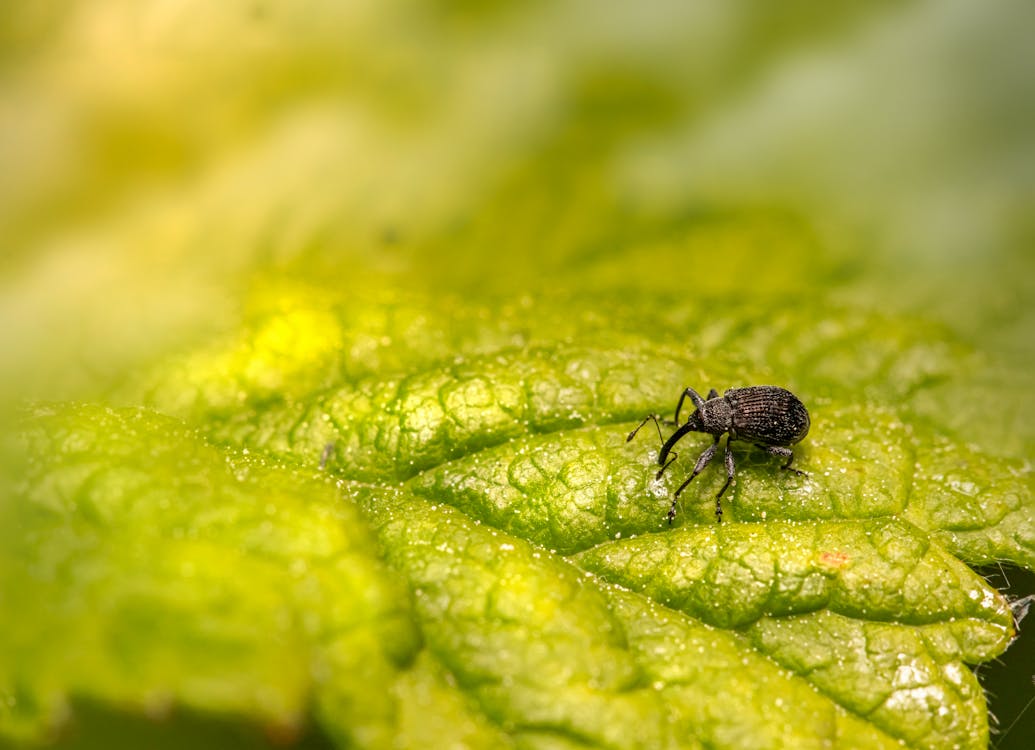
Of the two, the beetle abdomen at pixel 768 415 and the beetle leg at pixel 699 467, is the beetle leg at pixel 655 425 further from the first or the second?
the beetle abdomen at pixel 768 415

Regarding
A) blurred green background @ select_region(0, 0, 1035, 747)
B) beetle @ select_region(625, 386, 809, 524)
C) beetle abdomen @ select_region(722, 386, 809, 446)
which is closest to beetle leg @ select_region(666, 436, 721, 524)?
beetle @ select_region(625, 386, 809, 524)

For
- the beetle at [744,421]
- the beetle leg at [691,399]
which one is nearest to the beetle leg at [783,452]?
the beetle at [744,421]

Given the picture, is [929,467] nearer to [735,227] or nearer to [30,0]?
[735,227]

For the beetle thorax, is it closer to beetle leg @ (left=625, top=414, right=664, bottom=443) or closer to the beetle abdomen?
the beetle abdomen

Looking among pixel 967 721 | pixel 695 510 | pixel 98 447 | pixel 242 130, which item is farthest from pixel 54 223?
pixel 967 721

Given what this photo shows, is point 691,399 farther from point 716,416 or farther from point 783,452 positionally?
point 783,452

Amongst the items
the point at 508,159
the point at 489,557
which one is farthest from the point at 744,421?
the point at 508,159
